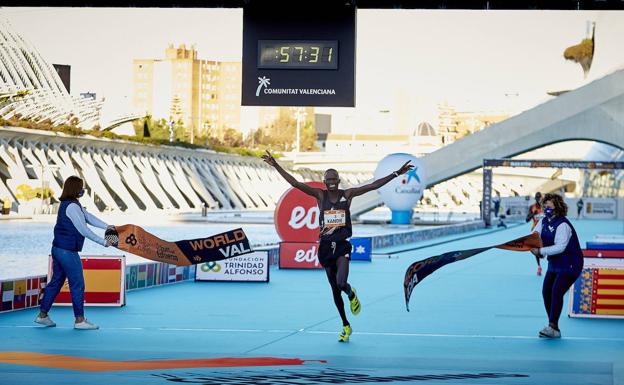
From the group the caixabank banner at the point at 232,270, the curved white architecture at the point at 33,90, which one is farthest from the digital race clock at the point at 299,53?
the curved white architecture at the point at 33,90

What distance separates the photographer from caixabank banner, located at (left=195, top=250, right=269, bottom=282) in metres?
21.7

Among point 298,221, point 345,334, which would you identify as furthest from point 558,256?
point 298,221

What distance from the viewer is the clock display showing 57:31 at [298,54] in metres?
16.2

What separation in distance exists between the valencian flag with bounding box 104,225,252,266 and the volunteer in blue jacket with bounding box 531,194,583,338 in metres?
4.31

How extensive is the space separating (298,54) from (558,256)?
5151 mm

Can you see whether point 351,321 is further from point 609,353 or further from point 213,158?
point 213,158

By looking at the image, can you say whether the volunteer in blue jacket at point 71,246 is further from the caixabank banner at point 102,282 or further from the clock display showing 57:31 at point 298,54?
the clock display showing 57:31 at point 298,54

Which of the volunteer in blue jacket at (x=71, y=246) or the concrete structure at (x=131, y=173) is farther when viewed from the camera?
the concrete structure at (x=131, y=173)

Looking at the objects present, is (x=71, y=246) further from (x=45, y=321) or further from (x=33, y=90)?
(x=33, y=90)

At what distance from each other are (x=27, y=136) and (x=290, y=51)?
199 ft

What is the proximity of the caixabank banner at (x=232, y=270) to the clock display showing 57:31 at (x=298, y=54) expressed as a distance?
5991mm

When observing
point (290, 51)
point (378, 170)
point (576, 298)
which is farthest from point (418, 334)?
point (378, 170)

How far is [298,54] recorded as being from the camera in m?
16.4

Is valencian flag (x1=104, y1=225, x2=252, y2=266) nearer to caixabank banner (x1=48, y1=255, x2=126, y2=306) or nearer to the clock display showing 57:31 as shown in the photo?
caixabank banner (x1=48, y1=255, x2=126, y2=306)
